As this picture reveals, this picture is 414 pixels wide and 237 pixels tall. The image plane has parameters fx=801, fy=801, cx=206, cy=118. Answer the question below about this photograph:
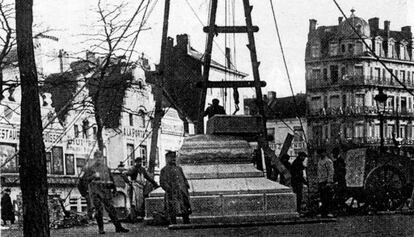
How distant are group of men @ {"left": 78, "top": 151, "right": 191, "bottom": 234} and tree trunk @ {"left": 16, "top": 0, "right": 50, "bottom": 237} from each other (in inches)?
184

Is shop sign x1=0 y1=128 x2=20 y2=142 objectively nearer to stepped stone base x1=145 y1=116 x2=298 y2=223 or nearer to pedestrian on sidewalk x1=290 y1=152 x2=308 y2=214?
pedestrian on sidewalk x1=290 y1=152 x2=308 y2=214

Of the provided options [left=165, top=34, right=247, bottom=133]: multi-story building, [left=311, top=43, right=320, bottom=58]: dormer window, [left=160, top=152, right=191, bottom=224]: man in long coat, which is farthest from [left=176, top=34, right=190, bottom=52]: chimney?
[left=160, top=152, right=191, bottom=224]: man in long coat

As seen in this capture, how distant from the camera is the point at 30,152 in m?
10.4

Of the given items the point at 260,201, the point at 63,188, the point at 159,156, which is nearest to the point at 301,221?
the point at 260,201

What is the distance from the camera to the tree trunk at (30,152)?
408 inches

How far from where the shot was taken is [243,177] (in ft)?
52.6

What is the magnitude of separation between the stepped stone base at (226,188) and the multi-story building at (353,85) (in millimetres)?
72093

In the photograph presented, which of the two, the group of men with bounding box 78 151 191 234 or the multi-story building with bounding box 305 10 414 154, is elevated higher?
the multi-story building with bounding box 305 10 414 154

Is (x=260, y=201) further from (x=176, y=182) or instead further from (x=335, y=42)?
(x=335, y=42)

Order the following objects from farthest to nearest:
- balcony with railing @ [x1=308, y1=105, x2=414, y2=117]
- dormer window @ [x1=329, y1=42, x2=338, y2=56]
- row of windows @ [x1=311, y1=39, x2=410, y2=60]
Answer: dormer window @ [x1=329, y1=42, x2=338, y2=56] < row of windows @ [x1=311, y1=39, x2=410, y2=60] < balcony with railing @ [x1=308, y1=105, x2=414, y2=117]

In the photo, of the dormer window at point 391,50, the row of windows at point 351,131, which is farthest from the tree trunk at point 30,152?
the dormer window at point 391,50

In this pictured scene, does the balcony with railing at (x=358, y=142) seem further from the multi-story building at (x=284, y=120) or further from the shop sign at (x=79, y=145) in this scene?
the shop sign at (x=79, y=145)

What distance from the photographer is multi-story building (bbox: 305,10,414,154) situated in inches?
3489

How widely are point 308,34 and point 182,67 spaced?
25107mm
